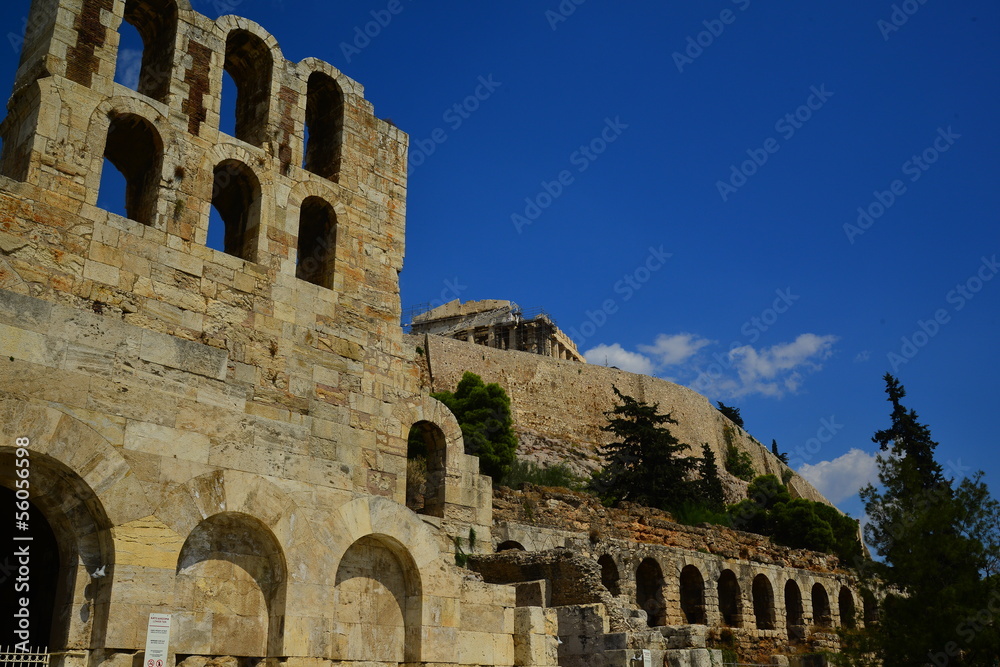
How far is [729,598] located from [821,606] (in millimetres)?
6129

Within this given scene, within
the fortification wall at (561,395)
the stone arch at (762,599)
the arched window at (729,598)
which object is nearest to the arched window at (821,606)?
the stone arch at (762,599)

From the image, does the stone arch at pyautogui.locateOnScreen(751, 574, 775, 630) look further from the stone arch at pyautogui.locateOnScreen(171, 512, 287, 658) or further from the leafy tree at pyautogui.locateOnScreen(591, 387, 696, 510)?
the stone arch at pyautogui.locateOnScreen(171, 512, 287, 658)

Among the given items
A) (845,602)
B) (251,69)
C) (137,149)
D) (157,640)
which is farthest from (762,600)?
(137,149)

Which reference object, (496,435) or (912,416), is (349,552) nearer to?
(496,435)

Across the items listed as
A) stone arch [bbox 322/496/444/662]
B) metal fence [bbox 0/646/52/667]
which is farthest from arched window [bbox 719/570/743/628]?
metal fence [bbox 0/646/52/667]

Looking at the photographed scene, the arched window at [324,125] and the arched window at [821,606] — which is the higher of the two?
the arched window at [324,125]

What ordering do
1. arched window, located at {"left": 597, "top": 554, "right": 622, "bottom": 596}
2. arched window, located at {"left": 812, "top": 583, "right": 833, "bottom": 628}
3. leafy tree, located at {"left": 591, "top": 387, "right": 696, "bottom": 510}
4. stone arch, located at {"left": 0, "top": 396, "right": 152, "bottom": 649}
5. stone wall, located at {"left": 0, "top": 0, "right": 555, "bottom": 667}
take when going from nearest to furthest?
stone arch, located at {"left": 0, "top": 396, "right": 152, "bottom": 649} → stone wall, located at {"left": 0, "top": 0, "right": 555, "bottom": 667} → arched window, located at {"left": 597, "top": 554, "right": 622, "bottom": 596} → arched window, located at {"left": 812, "top": 583, "right": 833, "bottom": 628} → leafy tree, located at {"left": 591, "top": 387, "right": 696, "bottom": 510}

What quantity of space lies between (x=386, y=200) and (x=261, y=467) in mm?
4527

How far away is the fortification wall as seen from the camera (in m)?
47.7

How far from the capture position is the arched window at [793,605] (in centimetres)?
2798

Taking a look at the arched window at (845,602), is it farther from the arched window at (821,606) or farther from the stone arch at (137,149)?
the stone arch at (137,149)

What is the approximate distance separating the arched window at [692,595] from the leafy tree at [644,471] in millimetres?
8922

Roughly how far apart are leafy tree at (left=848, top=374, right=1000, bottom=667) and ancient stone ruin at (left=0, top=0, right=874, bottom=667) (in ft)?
19.2

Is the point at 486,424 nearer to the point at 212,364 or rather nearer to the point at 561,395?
the point at 561,395
